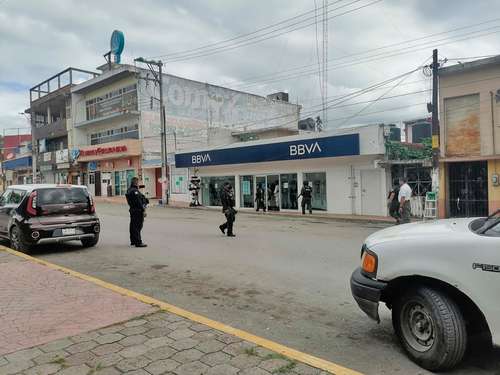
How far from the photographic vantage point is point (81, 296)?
537cm

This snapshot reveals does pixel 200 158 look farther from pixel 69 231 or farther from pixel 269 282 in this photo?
pixel 269 282

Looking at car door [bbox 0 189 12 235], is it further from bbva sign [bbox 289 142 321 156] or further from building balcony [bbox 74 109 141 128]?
building balcony [bbox 74 109 141 128]

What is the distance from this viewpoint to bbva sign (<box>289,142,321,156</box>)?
19656 mm

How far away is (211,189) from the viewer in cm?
2658

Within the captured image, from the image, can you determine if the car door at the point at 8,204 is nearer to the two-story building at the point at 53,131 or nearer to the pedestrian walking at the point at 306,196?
the pedestrian walking at the point at 306,196

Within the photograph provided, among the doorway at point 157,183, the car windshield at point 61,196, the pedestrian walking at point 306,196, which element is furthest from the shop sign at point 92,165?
the car windshield at point 61,196

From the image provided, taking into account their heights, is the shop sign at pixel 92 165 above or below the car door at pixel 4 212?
above

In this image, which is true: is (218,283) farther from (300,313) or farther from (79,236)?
(79,236)

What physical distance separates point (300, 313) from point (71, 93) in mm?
44206

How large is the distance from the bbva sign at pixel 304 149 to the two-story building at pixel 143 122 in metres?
11.1

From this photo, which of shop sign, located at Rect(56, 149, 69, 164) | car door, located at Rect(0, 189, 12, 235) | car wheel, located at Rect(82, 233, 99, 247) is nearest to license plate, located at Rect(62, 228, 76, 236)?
car wheel, located at Rect(82, 233, 99, 247)

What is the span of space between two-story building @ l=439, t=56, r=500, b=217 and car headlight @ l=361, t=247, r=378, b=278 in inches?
551

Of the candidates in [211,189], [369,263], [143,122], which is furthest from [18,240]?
[143,122]

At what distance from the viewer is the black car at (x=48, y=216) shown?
8984 mm
